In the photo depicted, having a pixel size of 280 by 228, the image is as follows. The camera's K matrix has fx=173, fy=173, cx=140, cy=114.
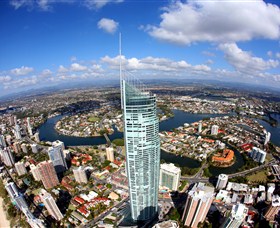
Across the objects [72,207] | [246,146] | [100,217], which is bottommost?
[100,217]

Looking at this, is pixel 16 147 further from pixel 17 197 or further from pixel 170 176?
pixel 170 176

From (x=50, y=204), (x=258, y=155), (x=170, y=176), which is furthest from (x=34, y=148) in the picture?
(x=258, y=155)

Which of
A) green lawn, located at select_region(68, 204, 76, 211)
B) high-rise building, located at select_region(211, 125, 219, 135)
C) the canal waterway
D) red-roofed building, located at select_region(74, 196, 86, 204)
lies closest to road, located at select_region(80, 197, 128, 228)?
green lawn, located at select_region(68, 204, 76, 211)

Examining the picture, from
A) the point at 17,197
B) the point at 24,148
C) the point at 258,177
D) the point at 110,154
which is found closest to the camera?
the point at 17,197

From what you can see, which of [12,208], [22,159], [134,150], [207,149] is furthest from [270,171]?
[22,159]

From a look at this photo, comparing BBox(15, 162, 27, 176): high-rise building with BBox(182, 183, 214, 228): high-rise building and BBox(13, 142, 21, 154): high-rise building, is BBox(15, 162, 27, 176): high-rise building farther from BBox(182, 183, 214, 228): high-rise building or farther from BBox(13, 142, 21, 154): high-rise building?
BBox(182, 183, 214, 228): high-rise building

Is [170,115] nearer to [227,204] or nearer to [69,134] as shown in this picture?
[69,134]
